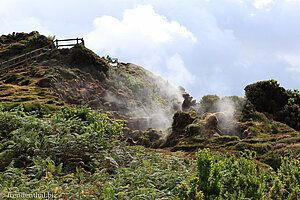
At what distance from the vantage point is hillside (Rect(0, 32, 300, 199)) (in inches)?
220

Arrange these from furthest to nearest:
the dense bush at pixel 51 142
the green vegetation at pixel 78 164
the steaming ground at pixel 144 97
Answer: the steaming ground at pixel 144 97 → the dense bush at pixel 51 142 → the green vegetation at pixel 78 164

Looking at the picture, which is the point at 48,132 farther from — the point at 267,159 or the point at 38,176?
the point at 267,159

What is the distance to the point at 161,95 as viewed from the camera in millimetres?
36031

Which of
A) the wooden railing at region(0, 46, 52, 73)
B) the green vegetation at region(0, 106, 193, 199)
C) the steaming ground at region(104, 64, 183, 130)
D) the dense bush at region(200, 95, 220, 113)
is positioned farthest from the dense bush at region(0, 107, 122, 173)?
the wooden railing at region(0, 46, 52, 73)

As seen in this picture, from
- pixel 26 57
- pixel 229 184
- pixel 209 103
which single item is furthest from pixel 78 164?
pixel 26 57

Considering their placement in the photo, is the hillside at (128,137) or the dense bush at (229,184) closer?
the dense bush at (229,184)

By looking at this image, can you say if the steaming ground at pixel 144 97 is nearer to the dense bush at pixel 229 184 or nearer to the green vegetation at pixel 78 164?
the green vegetation at pixel 78 164

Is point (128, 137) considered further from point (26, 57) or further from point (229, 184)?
point (26, 57)

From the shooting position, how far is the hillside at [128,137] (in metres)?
5.59

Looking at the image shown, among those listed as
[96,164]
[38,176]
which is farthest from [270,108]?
[38,176]

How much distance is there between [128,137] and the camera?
18.7m

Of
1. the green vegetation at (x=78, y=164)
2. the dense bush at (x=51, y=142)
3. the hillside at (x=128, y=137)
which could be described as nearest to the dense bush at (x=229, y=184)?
the hillside at (x=128, y=137)

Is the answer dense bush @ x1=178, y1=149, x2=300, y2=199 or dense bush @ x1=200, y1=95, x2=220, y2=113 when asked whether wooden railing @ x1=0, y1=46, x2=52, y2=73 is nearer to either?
dense bush @ x1=200, y1=95, x2=220, y2=113

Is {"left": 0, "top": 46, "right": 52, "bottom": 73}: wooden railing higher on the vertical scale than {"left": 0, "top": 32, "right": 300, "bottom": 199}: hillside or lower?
higher
